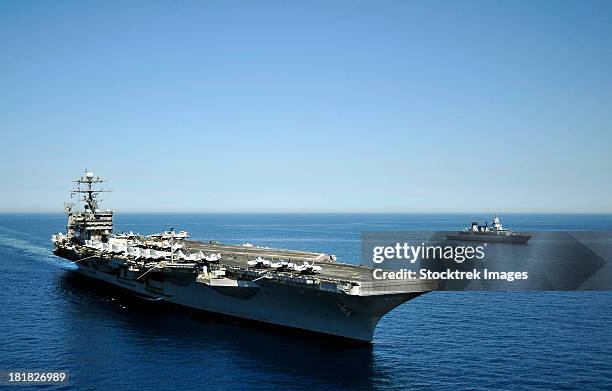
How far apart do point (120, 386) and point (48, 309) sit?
17.7 m

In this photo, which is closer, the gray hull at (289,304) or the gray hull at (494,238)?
the gray hull at (289,304)

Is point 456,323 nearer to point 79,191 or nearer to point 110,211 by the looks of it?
point 110,211

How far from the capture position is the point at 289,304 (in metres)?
29.8

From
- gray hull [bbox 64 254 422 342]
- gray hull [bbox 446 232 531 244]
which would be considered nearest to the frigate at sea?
gray hull [bbox 64 254 422 342]

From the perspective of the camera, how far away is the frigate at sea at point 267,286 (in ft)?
85.8

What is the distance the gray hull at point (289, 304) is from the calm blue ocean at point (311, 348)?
0.92m

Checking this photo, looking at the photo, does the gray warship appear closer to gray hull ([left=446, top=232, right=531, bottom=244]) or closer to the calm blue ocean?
gray hull ([left=446, top=232, right=531, bottom=244])

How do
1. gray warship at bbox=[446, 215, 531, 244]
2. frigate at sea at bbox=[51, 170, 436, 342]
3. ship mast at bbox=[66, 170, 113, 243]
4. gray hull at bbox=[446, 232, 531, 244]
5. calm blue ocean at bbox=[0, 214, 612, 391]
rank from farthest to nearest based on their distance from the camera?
1. gray warship at bbox=[446, 215, 531, 244]
2. gray hull at bbox=[446, 232, 531, 244]
3. ship mast at bbox=[66, 170, 113, 243]
4. frigate at sea at bbox=[51, 170, 436, 342]
5. calm blue ocean at bbox=[0, 214, 612, 391]

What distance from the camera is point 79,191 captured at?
56.0 meters

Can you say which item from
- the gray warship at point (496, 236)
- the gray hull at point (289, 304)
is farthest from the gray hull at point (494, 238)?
the gray hull at point (289, 304)

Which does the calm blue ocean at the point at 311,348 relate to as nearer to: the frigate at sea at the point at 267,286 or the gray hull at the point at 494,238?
the frigate at sea at the point at 267,286

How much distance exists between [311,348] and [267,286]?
4.85 metres

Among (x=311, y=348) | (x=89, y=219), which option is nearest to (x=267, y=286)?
(x=311, y=348)

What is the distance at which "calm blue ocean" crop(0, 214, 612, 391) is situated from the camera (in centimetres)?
2241
